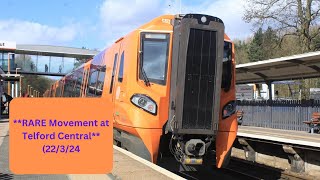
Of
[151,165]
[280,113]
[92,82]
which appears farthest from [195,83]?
[280,113]

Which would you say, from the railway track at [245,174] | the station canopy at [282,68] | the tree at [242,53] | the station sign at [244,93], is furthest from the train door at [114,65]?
the tree at [242,53]

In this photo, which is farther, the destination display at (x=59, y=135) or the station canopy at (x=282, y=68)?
the station canopy at (x=282, y=68)

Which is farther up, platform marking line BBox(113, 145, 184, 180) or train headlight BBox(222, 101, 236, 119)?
train headlight BBox(222, 101, 236, 119)

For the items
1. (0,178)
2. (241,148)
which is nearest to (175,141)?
(0,178)

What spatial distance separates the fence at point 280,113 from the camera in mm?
21328

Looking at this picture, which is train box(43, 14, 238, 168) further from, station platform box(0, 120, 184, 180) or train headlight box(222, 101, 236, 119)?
station platform box(0, 120, 184, 180)

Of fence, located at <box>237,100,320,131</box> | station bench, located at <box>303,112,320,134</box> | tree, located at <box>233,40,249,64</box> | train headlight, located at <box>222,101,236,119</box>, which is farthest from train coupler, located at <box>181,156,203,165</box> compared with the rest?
tree, located at <box>233,40,249,64</box>

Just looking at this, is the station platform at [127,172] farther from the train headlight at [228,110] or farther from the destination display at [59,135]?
the destination display at [59,135]

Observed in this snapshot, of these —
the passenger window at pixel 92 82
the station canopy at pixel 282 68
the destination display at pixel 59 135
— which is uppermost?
the station canopy at pixel 282 68

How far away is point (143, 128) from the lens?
7.90 meters

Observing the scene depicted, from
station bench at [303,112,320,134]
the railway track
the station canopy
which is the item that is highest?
the station canopy

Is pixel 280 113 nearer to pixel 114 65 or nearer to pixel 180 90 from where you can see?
pixel 114 65

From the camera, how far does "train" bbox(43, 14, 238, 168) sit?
25.5 ft

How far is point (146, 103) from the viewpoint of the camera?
7.98 meters
